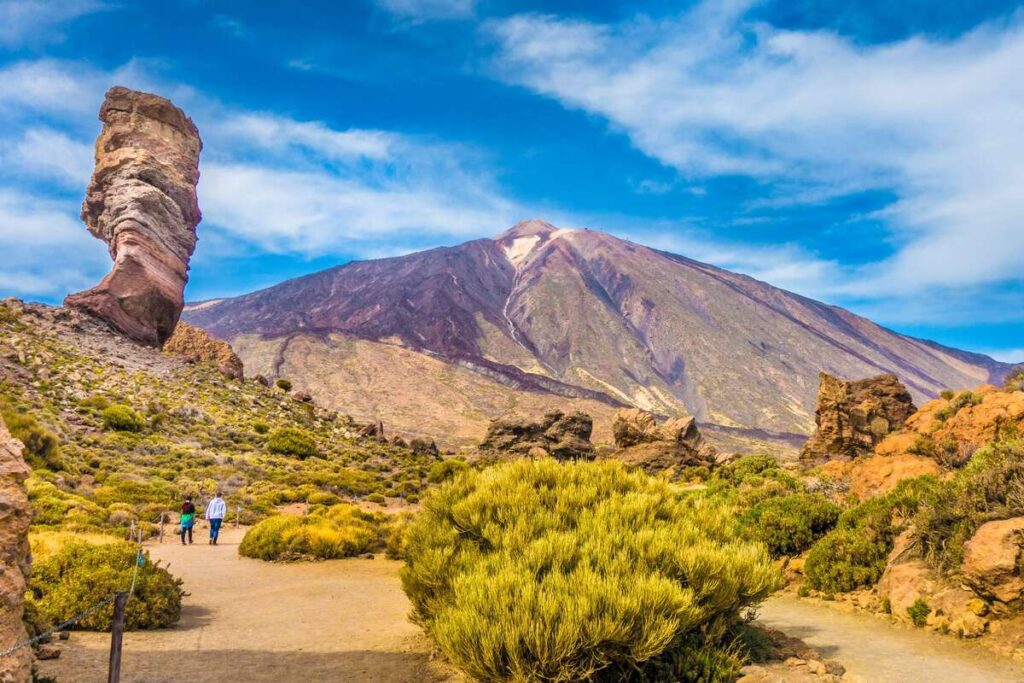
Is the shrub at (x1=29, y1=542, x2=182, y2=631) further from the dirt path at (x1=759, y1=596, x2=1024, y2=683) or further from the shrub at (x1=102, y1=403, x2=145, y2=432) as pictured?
the shrub at (x1=102, y1=403, x2=145, y2=432)

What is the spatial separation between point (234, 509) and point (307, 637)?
2050 centimetres

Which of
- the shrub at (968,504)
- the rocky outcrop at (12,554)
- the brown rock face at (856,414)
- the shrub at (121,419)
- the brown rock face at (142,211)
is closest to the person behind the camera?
the rocky outcrop at (12,554)

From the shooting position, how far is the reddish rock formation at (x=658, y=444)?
36875 mm

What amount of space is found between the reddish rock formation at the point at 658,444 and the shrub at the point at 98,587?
28.6 meters

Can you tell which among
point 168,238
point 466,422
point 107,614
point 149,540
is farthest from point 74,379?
point 466,422

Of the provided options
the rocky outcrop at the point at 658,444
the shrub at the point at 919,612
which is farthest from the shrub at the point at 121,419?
Result: the shrub at the point at 919,612

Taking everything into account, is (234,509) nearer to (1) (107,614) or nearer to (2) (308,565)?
(2) (308,565)

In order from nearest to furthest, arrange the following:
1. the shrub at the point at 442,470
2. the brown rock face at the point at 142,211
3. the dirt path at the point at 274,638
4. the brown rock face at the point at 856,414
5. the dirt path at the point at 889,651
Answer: the dirt path at the point at 889,651
the dirt path at the point at 274,638
the brown rock face at the point at 856,414
the shrub at the point at 442,470
the brown rock face at the point at 142,211

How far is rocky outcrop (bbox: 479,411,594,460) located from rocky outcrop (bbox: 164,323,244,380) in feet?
89.8

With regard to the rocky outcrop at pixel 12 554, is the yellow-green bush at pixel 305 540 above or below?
below

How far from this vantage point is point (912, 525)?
10.1 metres

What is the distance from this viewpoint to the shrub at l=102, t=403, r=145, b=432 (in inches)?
1508

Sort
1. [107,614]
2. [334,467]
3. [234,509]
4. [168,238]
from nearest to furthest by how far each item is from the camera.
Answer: [107,614] → [234,509] → [334,467] → [168,238]

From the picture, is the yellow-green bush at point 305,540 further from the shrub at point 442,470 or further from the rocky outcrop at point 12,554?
the shrub at point 442,470
